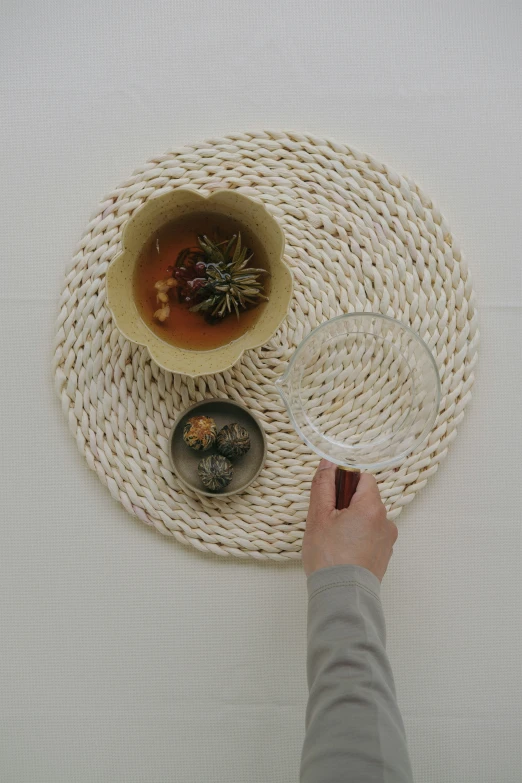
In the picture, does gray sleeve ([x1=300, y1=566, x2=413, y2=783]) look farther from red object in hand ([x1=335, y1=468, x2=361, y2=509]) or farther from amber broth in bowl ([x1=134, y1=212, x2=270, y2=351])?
amber broth in bowl ([x1=134, y1=212, x2=270, y2=351])

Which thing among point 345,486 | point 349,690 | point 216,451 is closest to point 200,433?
point 216,451

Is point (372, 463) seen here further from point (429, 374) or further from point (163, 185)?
point (163, 185)

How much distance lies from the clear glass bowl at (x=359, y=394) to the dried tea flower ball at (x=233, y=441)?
52mm

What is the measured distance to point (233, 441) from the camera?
598 millimetres

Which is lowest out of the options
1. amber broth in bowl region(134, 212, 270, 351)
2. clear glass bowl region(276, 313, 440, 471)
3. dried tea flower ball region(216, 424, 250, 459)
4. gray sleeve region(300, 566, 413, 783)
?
gray sleeve region(300, 566, 413, 783)

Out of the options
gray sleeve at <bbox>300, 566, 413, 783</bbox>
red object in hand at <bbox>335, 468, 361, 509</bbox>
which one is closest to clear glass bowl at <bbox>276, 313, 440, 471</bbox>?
red object in hand at <bbox>335, 468, 361, 509</bbox>

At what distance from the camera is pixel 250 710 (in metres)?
0.63

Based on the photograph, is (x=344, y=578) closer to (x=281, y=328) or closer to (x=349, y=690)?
(x=349, y=690)

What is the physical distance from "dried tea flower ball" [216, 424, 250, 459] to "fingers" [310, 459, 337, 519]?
0.24 ft

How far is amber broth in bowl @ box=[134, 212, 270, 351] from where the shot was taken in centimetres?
59

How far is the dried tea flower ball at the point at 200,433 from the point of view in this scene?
1.95 ft

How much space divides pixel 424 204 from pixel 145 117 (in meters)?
0.29

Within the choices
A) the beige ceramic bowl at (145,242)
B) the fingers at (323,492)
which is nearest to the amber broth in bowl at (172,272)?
the beige ceramic bowl at (145,242)

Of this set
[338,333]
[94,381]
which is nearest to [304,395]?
[338,333]
